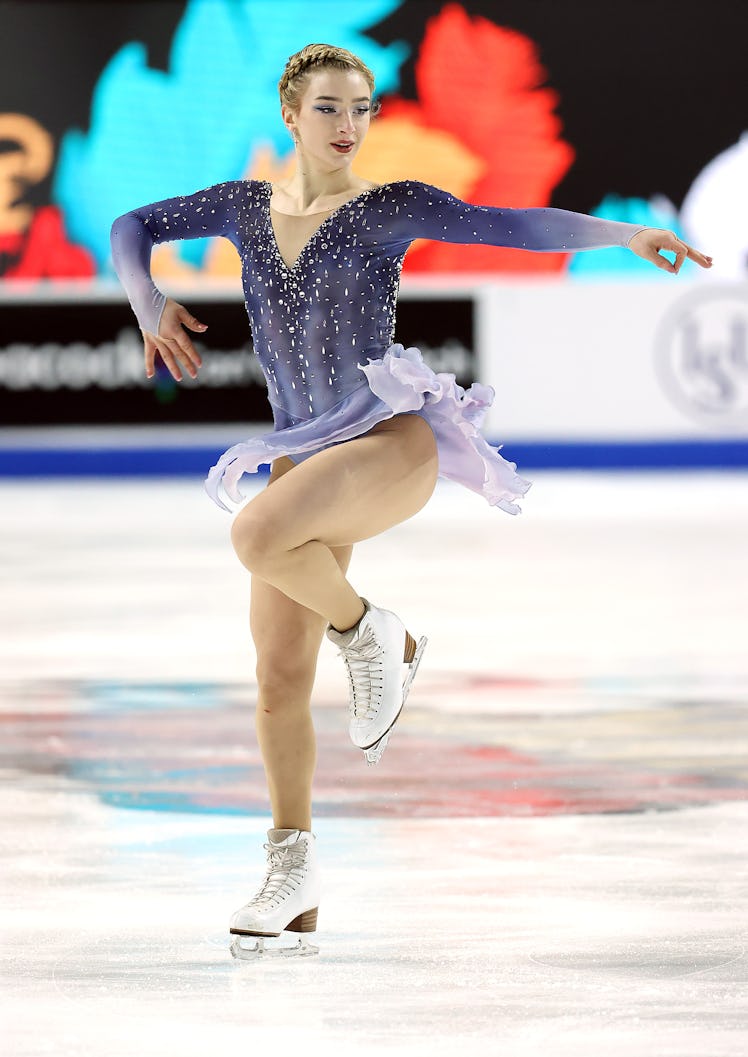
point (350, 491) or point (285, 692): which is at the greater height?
point (350, 491)

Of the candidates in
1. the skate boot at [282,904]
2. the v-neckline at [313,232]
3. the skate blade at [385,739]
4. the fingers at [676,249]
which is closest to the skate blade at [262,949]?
the skate boot at [282,904]

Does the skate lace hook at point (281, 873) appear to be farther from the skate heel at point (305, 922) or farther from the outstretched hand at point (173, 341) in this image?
the outstretched hand at point (173, 341)

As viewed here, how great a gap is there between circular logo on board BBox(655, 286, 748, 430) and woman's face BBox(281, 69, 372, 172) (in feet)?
25.8

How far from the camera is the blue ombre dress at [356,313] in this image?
8.71 feet

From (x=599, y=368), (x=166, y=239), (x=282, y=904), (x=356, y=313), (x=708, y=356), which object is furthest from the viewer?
(x=599, y=368)

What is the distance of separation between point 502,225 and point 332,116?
292mm

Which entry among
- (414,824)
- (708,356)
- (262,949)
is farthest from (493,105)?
(262,949)

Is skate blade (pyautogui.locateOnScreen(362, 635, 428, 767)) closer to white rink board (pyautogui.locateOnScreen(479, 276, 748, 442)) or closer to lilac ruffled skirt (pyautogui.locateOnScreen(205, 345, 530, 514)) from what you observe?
lilac ruffled skirt (pyautogui.locateOnScreen(205, 345, 530, 514))

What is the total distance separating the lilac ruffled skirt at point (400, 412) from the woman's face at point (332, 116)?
29 cm

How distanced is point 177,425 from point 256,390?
1.64ft

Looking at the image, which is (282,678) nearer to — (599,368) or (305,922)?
(305,922)

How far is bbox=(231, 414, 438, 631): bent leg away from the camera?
2.52 meters

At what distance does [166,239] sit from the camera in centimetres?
284

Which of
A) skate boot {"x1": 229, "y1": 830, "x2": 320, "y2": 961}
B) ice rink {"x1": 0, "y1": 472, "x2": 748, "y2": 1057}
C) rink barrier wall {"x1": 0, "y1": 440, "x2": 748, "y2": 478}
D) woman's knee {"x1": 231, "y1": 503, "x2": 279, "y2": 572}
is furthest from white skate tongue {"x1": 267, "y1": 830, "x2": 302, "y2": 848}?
rink barrier wall {"x1": 0, "y1": 440, "x2": 748, "y2": 478}
